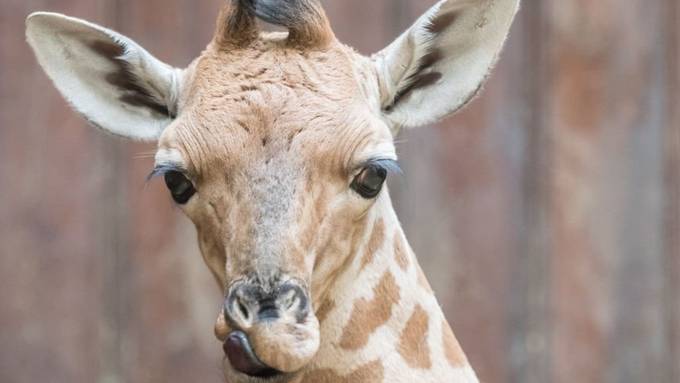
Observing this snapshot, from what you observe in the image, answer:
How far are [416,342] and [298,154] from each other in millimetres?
803

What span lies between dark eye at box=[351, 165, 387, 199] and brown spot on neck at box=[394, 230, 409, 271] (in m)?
0.39

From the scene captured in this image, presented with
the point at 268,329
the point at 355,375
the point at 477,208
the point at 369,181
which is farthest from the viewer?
the point at 477,208

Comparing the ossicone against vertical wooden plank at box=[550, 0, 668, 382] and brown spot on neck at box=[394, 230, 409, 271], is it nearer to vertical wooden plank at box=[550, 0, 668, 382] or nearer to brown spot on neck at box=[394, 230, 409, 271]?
A: brown spot on neck at box=[394, 230, 409, 271]

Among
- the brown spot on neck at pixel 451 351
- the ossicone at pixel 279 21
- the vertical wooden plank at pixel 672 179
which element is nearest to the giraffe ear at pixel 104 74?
the ossicone at pixel 279 21

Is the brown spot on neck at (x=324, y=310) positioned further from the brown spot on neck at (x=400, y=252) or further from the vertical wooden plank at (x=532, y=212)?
the vertical wooden plank at (x=532, y=212)

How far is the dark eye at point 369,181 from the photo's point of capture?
12.7 ft

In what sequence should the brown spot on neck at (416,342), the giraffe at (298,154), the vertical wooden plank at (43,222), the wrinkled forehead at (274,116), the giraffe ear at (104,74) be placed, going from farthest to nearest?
the vertical wooden plank at (43,222), the giraffe ear at (104,74), the brown spot on neck at (416,342), the wrinkled forehead at (274,116), the giraffe at (298,154)

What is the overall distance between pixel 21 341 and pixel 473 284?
2.60 m

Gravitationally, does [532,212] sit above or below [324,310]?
below

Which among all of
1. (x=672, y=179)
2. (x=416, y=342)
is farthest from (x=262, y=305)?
(x=672, y=179)

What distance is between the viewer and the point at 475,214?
7.68 meters

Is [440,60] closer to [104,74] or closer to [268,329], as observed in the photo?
[104,74]

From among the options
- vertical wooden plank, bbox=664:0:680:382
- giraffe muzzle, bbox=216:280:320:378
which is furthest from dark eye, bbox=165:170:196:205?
vertical wooden plank, bbox=664:0:680:382

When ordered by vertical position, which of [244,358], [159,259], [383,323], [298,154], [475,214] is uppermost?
[298,154]
